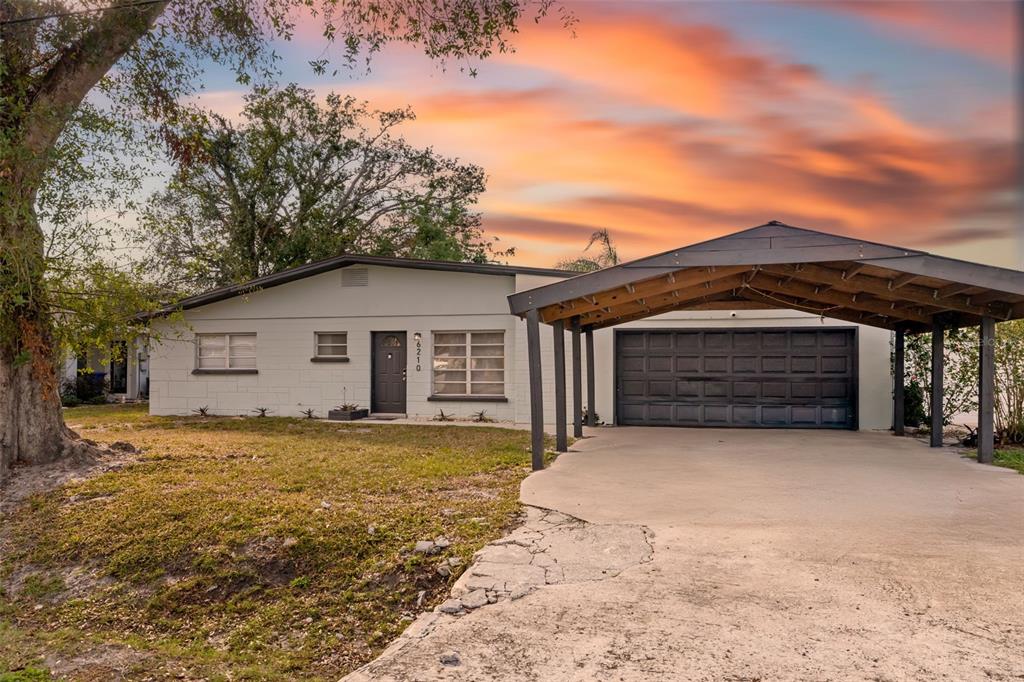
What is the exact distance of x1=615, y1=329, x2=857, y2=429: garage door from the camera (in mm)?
12977

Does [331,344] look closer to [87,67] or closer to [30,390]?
[30,390]

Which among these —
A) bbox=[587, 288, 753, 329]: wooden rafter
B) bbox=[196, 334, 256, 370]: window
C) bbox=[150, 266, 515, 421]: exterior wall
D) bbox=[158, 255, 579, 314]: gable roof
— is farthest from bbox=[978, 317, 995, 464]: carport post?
bbox=[196, 334, 256, 370]: window

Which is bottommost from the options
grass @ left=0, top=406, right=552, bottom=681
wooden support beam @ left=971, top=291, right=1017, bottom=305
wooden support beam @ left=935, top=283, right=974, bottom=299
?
grass @ left=0, top=406, right=552, bottom=681

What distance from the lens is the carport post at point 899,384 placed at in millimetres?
11898

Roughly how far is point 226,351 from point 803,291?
12.2 meters

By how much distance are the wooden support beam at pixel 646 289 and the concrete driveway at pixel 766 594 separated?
2599 mm

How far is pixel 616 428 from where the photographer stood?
13.2 metres

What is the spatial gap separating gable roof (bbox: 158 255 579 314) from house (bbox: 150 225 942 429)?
0.13 feet

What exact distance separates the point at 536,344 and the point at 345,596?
14.6 feet

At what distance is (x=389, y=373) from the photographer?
1504 centimetres

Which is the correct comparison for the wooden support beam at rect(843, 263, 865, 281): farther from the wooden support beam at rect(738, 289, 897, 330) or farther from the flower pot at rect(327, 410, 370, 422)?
the flower pot at rect(327, 410, 370, 422)

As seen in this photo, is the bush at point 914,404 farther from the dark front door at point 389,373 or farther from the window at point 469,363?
the dark front door at point 389,373

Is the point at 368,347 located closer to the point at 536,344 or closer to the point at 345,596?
the point at 536,344

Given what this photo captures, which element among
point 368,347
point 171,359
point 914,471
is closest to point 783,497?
point 914,471
